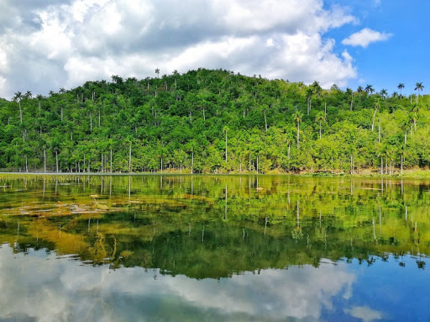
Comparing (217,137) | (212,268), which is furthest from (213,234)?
(217,137)

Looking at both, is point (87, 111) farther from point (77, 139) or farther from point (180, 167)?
point (180, 167)

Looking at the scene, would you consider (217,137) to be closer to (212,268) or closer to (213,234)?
(213,234)

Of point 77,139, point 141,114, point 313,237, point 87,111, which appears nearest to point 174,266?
point 313,237

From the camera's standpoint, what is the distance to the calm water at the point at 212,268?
10.9 metres

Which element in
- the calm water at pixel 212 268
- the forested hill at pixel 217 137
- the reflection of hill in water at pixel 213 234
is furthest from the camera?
the forested hill at pixel 217 137

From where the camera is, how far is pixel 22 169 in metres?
133

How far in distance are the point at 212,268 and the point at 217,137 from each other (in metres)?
135

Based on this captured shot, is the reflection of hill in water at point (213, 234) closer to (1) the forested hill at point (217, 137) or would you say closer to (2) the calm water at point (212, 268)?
(2) the calm water at point (212, 268)

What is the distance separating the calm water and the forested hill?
100 metres

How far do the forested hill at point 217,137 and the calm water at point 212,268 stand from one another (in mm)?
100380

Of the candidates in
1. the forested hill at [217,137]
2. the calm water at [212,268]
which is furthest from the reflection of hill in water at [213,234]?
the forested hill at [217,137]

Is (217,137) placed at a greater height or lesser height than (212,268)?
greater

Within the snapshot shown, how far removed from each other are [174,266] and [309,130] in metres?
142

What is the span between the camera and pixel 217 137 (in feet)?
490
